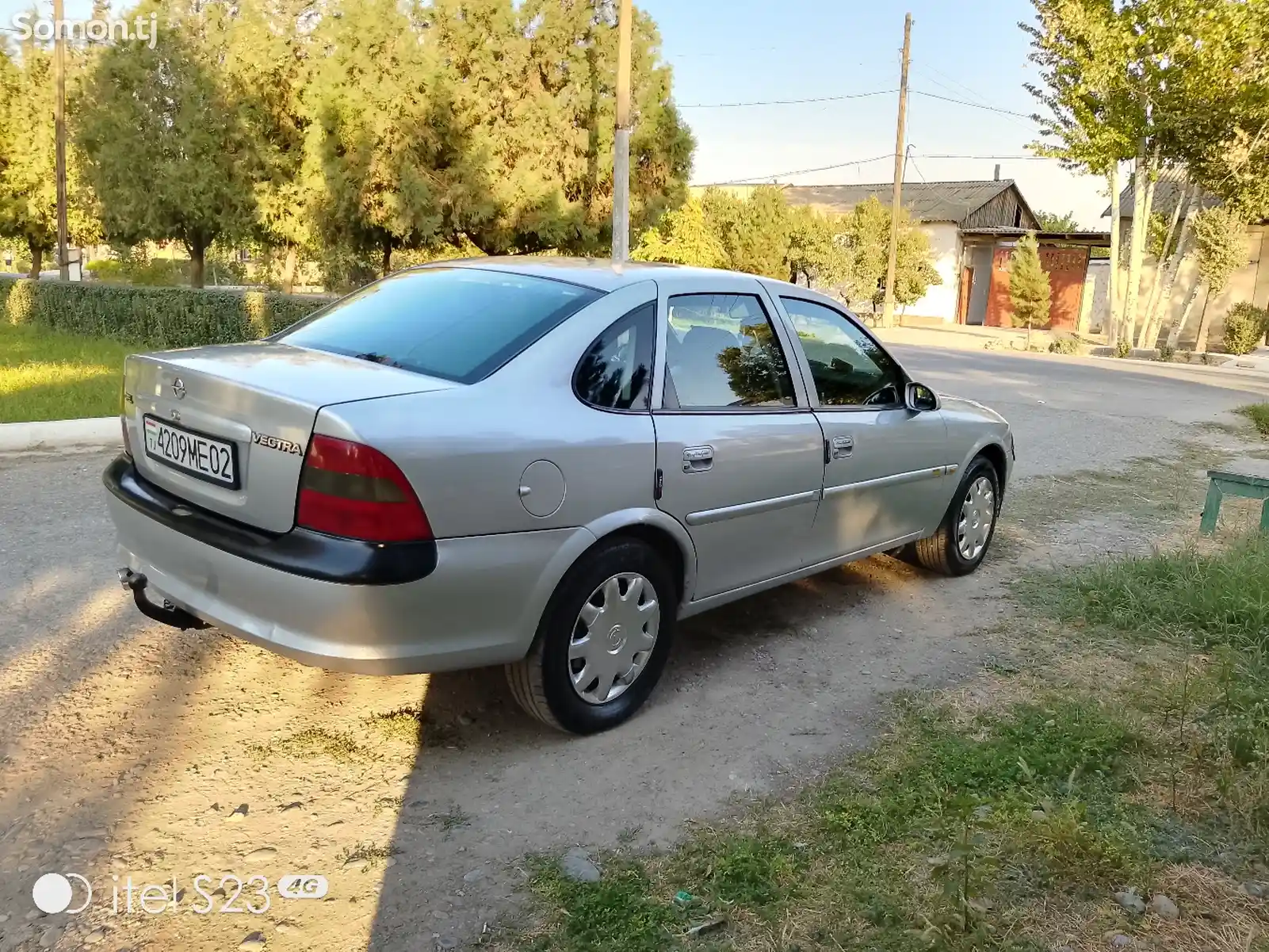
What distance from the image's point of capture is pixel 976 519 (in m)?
5.66

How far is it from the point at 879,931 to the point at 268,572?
1.89 m

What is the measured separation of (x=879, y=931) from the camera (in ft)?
8.02

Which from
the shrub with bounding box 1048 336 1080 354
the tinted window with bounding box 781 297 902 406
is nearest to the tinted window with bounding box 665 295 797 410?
the tinted window with bounding box 781 297 902 406

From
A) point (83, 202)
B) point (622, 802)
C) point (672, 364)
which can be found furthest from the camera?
point (83, 202)

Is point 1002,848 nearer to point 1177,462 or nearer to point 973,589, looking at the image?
point 973,589

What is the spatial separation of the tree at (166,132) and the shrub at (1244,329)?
24384 millimetres

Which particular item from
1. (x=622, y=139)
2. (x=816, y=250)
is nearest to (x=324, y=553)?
(x=622, y=139)

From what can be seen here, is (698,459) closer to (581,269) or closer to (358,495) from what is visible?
(581,269)

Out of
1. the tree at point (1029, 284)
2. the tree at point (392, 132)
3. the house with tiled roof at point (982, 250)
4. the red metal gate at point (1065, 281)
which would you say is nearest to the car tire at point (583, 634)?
the tree at point (392, 132)

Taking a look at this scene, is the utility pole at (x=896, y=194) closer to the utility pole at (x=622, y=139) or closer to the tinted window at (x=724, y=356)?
the utility pole at (x=622, y=139)

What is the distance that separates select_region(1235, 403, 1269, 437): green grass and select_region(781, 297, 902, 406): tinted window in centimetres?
968

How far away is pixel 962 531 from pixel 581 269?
2.84m

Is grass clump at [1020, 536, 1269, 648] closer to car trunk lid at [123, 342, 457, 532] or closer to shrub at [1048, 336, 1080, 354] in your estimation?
car trunk lid at [123, 342, 457, 532]

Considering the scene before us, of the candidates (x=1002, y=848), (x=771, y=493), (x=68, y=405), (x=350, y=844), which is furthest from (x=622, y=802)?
(x=68, y=405)
